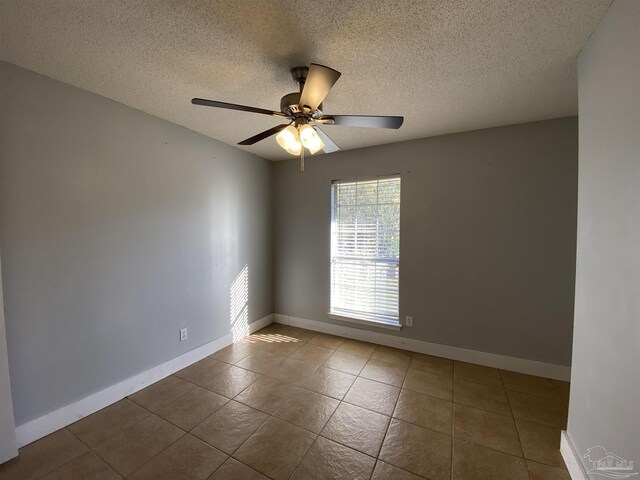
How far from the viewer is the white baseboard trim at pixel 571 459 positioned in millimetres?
1358

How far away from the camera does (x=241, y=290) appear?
3.34 meters

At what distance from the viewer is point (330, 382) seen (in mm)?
2355

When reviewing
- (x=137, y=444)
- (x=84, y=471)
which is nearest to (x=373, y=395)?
(x=137, y=444)

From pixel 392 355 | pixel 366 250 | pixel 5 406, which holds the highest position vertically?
pixel 366 250

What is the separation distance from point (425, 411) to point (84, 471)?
2217 millimetres

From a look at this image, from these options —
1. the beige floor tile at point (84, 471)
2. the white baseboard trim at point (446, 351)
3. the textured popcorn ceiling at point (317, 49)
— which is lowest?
the beige floor tile at point (84, 471)

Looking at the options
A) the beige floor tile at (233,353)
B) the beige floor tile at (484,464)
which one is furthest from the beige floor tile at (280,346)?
the beige floor tile at (484,464)

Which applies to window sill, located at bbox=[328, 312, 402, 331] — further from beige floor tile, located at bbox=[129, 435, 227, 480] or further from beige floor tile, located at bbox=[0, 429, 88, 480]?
beige floor tile, located at bbox=[0, 429, 88, 480]

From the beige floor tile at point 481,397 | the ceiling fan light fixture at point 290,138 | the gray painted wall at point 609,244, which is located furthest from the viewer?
the beige floor tile at point 481,397

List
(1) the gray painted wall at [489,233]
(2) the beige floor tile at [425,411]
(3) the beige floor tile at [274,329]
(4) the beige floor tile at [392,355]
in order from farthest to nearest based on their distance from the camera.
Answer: (3) the beige floor tile at [274,329] → (4) the beige floor tile at [392,355] → (1) the gray painted wall at [489,233] → (2) the beige floor tile at [425,411]

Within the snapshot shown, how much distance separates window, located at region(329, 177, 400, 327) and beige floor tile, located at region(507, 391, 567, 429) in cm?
123

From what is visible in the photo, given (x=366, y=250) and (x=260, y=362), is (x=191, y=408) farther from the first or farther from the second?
(x=366, y=250)

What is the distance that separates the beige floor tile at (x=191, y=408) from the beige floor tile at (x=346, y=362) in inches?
41.9

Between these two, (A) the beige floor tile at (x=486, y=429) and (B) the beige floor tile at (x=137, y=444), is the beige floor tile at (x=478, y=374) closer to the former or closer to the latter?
(A) the beige floor tile at (x=486, y=429)
